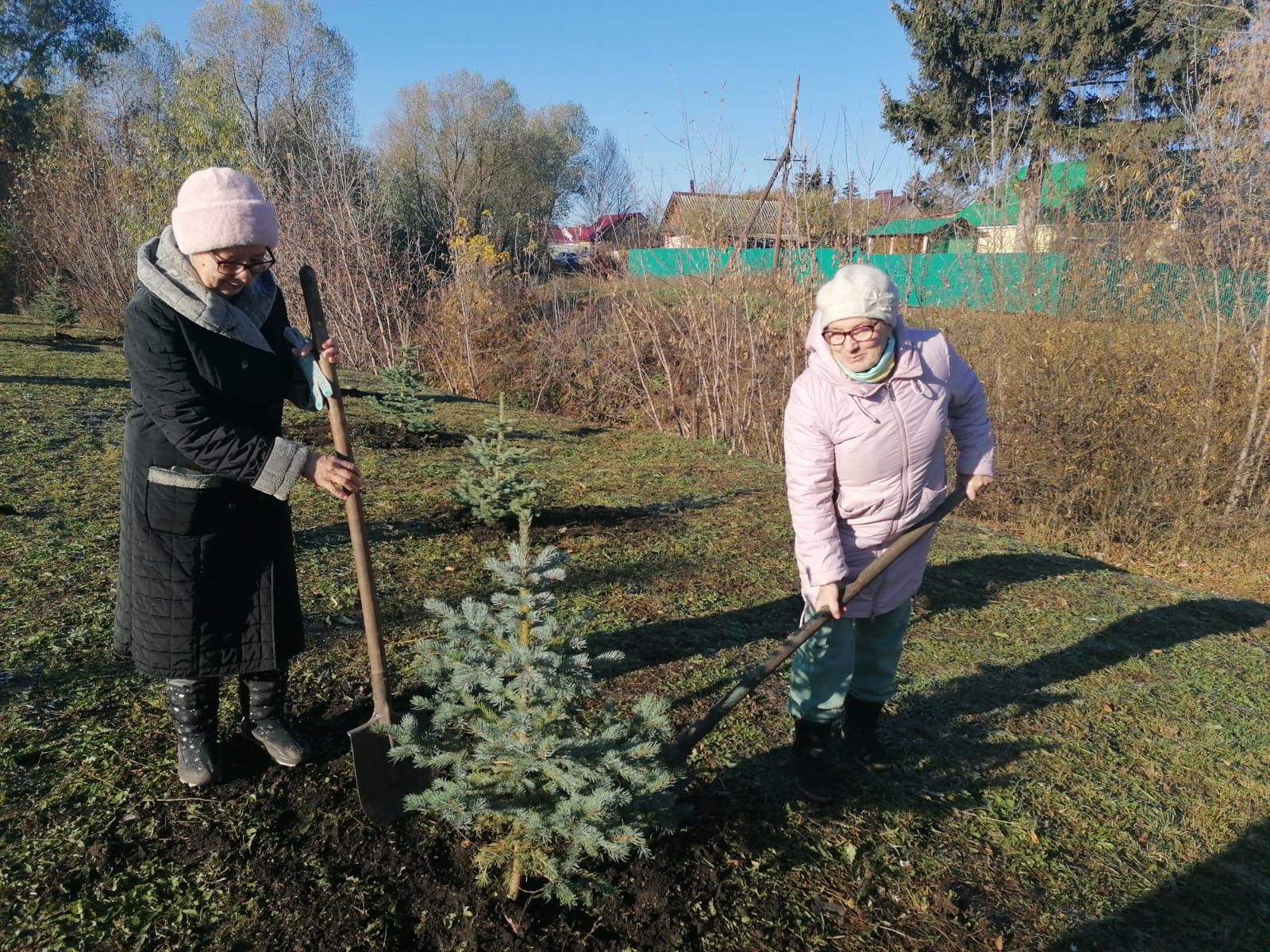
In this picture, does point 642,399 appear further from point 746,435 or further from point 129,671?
point 129,671

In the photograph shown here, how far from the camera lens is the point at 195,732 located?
257 centimetres

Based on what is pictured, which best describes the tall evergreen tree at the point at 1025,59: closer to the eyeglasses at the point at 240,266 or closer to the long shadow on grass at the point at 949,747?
the long shadow on grass at the point at 949,747

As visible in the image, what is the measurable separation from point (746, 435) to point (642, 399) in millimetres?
2730

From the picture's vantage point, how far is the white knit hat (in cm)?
241

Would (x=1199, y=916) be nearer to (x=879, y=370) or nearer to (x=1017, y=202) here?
(x=879, y=370)

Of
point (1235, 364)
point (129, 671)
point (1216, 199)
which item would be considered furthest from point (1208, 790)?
point (1216, 199)

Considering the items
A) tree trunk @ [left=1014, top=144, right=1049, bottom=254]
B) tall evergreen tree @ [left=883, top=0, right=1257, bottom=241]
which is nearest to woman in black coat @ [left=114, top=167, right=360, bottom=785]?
tree trunk @ [left=1014, top=144, right=1049, bottom=254]

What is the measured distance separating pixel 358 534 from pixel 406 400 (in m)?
5.28

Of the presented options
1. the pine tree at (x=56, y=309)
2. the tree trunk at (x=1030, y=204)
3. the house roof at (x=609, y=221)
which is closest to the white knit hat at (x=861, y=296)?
the tree trunk at (x=1030, y=204)

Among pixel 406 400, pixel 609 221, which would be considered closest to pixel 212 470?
pixel 406 400

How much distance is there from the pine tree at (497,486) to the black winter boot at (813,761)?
2.58 metres

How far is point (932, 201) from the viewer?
905cm

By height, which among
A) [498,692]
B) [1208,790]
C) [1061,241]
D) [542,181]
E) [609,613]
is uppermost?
[542,181]

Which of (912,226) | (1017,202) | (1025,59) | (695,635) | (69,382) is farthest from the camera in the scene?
(1025,59)
